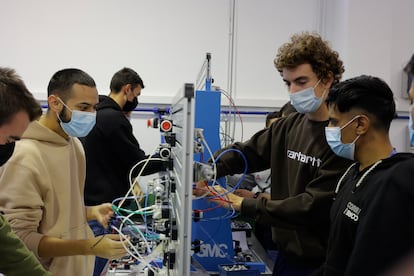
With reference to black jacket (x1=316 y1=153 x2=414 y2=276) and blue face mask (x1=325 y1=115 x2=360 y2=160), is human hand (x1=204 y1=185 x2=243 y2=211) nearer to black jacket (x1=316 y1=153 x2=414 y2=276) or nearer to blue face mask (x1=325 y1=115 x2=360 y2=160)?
blue face mask (x1=325 y1=115 x2=360 y2=160)

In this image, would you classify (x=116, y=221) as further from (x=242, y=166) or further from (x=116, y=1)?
(x=116, y=1)

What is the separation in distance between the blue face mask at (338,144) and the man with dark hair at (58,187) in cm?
85

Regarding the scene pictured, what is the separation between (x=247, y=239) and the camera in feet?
10.3

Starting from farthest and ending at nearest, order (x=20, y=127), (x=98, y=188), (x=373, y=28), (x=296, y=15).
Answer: (x=296, y=15) < (x=373, y=28) < (x=98, y=188) < (x=20, y=127)

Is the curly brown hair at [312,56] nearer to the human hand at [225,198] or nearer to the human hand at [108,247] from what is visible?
the human hand at [225,198]

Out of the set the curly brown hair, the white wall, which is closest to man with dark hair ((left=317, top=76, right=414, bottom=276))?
the curly brown hair

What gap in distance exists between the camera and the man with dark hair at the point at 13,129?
44.1 inches

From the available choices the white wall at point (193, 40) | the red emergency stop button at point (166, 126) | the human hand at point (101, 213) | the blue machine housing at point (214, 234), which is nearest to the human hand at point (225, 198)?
the red emergency stop button at point (166, 126)

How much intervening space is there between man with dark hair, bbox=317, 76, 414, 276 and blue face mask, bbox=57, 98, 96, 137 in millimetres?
1045

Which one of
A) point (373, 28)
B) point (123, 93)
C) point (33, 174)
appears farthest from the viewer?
point (373, 28)

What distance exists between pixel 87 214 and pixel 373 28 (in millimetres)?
3358

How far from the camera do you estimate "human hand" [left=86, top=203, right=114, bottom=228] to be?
1.63m

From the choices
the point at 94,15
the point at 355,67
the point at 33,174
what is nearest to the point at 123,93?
the point at 94,15

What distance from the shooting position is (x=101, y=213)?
5.59 feet
